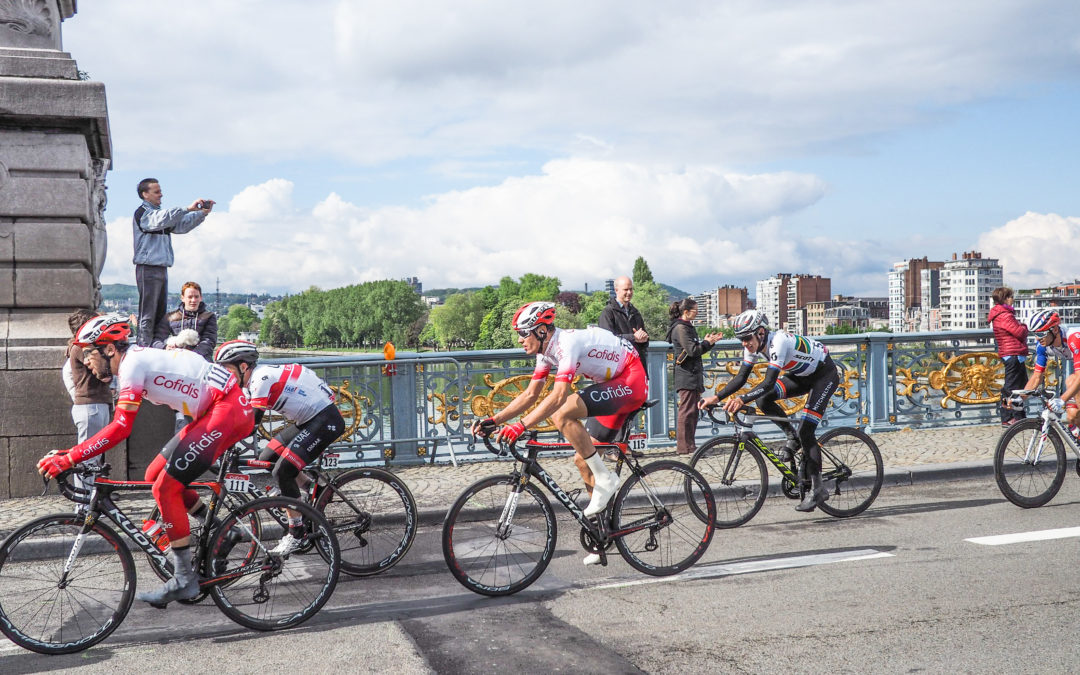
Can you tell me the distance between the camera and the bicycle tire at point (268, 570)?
5512 millimetres

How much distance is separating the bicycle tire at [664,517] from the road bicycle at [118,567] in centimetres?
198

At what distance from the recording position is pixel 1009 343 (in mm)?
12578

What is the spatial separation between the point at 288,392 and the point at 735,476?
12.1ft

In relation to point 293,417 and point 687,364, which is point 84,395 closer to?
point 293,417

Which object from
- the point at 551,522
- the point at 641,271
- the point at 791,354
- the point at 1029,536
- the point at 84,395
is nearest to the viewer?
the point at 551,522

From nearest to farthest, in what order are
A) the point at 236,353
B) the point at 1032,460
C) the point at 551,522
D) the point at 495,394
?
the point at 236,353 → the point at 551,522 → the point at 1032,460 → the point at 495,394

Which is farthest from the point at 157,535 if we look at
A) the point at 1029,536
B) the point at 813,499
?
the point at 1029,536

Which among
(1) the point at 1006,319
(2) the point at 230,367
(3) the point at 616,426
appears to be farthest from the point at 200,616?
(1) the point at 1006,319

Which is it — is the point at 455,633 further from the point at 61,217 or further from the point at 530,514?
the point at 61,217

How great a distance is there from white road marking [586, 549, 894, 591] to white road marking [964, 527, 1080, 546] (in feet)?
2.90

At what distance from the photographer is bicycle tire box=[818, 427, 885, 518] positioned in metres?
8.12

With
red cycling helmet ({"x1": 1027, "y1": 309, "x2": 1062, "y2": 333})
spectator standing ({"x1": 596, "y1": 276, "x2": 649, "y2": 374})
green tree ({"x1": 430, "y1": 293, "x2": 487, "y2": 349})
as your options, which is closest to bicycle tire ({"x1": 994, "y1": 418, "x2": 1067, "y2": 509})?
red cycling helmet ({"x1": 1027, "y1": 309, "x2": 1062, "y2": 333})

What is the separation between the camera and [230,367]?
19.7 ft

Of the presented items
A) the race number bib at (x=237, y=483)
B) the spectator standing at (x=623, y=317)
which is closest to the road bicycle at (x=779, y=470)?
the spectator standing at (x=623, y=317)
